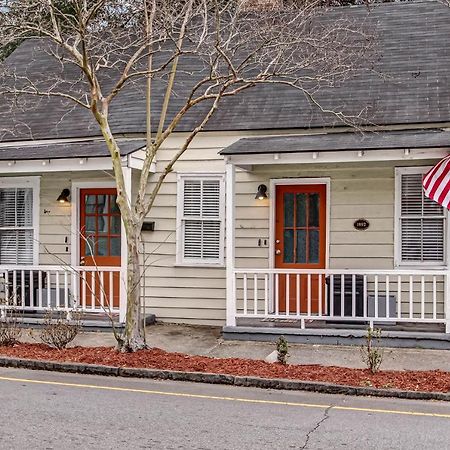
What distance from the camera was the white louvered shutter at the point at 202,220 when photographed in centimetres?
1198

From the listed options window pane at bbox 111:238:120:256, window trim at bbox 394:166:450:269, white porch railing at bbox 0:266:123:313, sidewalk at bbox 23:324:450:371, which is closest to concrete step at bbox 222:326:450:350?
sidewalk at bbox 23:324:450:371

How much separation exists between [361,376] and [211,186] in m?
5.05

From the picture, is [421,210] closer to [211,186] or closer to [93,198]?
[211,186]

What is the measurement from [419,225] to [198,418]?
19.5 feet

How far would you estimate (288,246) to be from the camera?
1170 centimetres

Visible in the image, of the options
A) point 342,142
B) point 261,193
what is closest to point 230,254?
point 261,193

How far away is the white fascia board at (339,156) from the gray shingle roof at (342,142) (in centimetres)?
9

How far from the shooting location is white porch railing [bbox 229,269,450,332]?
9984 millimetres

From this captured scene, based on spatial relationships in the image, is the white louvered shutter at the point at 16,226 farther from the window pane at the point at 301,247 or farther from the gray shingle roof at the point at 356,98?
the window pane at the point at 301,247

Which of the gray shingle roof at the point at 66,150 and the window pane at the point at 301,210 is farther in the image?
the window pane at the point at 301,210

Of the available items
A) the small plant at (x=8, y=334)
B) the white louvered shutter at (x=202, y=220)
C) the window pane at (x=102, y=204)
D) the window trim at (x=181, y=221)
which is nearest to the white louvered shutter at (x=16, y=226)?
the window pane at (x=102, y=204)

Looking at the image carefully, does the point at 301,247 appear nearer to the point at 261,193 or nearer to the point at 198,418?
the point at 261,193

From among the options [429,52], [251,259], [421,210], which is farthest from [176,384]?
[429,52]

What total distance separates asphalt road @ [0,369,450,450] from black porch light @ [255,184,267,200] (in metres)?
4.36
